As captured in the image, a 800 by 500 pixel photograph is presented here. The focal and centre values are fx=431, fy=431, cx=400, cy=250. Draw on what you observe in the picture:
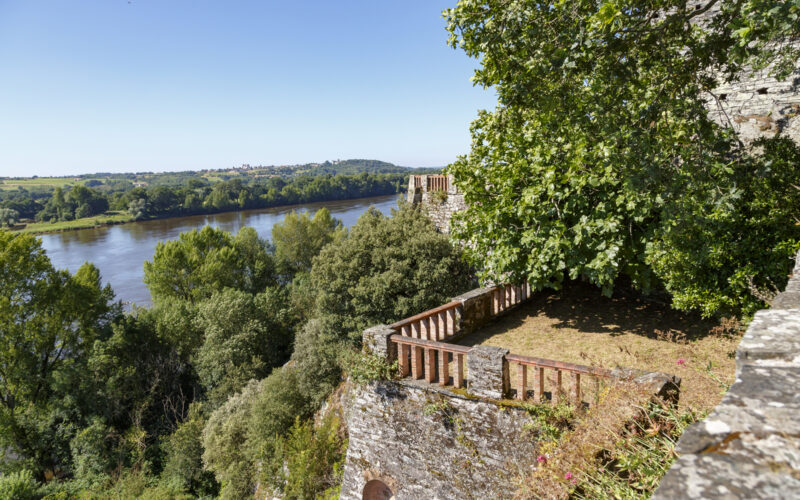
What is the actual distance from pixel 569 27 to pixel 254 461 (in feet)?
58.2

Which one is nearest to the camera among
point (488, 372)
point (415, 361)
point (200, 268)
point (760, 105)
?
point (488, 372)

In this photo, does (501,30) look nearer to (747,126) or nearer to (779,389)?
(747,126)

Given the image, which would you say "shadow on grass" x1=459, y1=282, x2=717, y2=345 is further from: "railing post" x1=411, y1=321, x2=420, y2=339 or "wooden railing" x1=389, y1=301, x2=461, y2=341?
"railing post" x1=411, y1=321, x2=420, y2=339

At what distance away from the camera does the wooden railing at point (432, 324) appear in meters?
7.71

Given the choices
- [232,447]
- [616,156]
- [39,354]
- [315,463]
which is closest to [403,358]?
[616,156]

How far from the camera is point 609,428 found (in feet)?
13.4

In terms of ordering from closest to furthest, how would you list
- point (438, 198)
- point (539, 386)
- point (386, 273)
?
point (539, 386) < point (386, 273) < point (438, 198)

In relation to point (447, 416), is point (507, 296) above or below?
above

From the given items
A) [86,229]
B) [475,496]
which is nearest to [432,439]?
[475,496]

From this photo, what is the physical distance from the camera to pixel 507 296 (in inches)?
404

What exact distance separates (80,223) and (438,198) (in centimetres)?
7564

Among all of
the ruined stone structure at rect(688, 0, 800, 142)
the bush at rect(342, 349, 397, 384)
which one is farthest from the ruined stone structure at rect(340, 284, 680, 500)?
the ruined stone structure at rect(688, 0, 800, 142)

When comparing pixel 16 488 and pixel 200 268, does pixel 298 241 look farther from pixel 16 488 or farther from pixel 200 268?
pixel 16 488

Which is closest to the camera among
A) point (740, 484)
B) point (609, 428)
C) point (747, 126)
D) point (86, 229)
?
point (740, 484)
